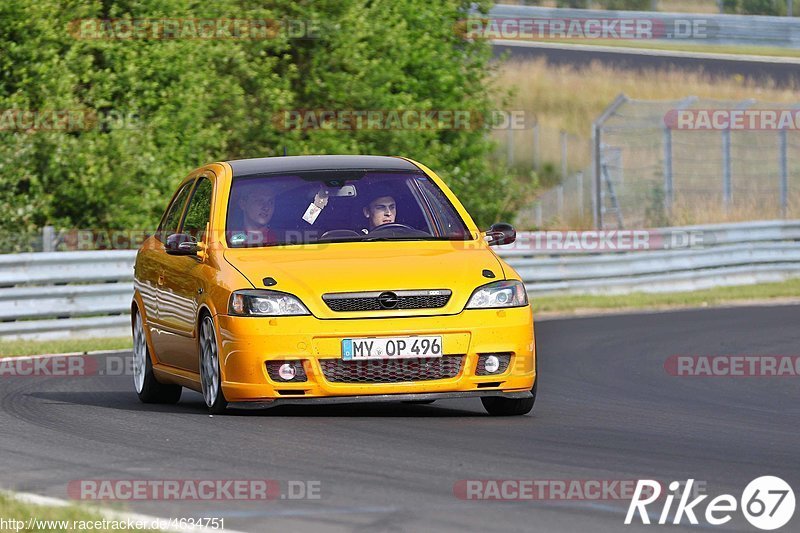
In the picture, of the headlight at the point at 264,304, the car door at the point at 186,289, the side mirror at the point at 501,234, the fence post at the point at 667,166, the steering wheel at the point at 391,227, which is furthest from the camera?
the fence post at the point at 667,166

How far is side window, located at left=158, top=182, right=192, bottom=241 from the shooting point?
37.8 feet

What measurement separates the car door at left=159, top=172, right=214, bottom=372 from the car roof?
26 centimetres

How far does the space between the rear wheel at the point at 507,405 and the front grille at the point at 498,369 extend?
1.27 ft

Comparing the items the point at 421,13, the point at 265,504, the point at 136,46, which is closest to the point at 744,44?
the point at 421,13

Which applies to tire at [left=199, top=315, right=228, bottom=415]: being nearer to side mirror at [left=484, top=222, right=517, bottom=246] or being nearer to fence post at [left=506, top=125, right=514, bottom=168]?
side mirror at [left=484, top=222, right=517, bottom=246]

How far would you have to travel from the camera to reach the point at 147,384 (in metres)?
11.4

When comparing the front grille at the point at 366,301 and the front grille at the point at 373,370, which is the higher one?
the front grille at the point at 366,301

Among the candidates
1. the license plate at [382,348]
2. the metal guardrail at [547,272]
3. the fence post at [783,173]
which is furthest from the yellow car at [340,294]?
the fence post at [783,173]

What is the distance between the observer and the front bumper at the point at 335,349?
918cm

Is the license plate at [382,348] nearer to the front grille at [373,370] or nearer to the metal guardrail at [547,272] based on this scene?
the front grille at [373,370]

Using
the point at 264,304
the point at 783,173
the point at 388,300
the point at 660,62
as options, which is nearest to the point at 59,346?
the point at 264,304

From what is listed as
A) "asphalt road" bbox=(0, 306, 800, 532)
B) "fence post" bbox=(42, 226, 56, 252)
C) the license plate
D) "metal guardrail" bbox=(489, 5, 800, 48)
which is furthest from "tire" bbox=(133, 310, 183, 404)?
"metal guardrail" bbox=(489, 5, 800, 48)

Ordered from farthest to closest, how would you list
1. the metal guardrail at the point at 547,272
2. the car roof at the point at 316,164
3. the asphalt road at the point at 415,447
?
the metal guardrail at the point at 547,272
the car roof at the point at 316,164
the asphalt road at the point at 415,447

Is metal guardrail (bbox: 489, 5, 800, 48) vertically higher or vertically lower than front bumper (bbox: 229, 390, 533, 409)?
higher
